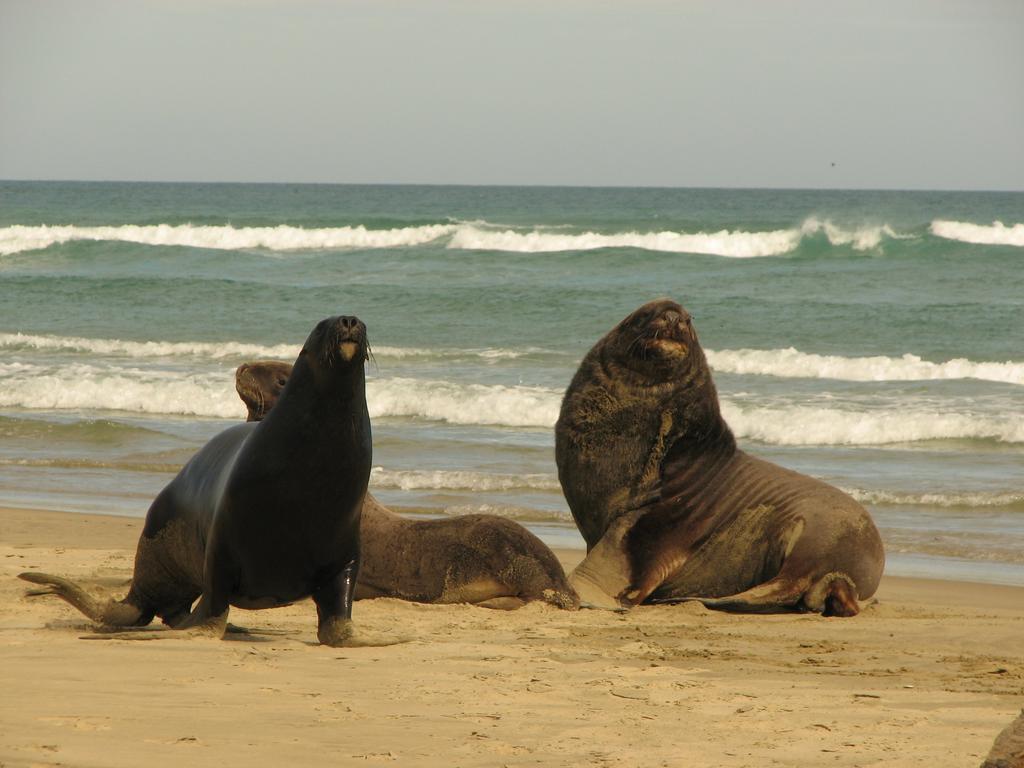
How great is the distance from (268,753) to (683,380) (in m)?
4.87

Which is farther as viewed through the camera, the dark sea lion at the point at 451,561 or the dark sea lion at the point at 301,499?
the dark sea lion at the point at 451,561

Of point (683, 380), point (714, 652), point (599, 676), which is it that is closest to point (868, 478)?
point (683, 380)

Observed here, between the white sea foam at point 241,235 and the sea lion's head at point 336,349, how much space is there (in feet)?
118

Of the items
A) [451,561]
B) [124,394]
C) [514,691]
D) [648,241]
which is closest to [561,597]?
[451,561]

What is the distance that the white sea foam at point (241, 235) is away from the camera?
1672 inches

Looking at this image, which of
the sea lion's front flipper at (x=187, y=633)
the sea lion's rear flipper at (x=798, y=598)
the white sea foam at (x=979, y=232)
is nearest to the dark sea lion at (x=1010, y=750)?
the sea lion's front flipper at (x=187, y=633)

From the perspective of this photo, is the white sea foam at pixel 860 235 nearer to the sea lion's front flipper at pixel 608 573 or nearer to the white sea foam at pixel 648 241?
the white sea foam at pixel 648 241

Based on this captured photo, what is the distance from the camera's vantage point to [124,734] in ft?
12.6

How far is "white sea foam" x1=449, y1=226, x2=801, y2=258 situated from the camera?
40062 mm

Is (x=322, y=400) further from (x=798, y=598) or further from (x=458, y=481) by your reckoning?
(x=458, y=481)

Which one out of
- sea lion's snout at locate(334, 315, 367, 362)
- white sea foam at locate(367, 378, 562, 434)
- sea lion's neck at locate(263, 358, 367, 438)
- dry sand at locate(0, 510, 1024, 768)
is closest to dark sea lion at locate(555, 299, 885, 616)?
dry sand at locate(0, 510, 1024, 768)

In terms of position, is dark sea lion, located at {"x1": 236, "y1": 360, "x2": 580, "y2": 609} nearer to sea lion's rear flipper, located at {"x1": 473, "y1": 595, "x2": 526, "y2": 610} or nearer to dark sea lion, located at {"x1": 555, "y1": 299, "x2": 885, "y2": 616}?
sea lion's rear flipper, located at {"x1": 473, "y1": 595, "x2": 526, "y2": 610}

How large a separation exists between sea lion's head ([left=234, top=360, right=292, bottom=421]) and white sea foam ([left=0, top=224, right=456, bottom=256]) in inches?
1342

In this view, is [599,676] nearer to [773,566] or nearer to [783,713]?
[783,713]
